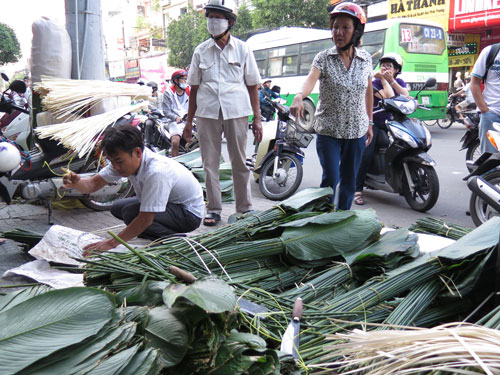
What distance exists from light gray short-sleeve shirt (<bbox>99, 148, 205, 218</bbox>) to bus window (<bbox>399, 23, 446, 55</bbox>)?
11487 mm

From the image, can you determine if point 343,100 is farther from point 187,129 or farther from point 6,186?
point 6,186

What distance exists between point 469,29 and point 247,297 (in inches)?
816

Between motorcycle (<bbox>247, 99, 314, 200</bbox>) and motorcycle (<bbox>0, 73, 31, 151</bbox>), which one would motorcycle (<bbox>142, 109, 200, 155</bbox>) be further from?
motorcycle (<bbox>247, 99, 314, 200</bbox>)

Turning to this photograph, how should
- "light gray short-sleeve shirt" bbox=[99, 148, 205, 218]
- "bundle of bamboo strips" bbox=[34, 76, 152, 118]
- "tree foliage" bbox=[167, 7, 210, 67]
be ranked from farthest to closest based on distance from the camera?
"tree foliage" bbox=[167, 7, 210, 67]
"bundle of bamboo strips" bbox=[34, 76, 152, 118]
"light gray short-sleeve shirt" bbox=[99, 148, 205, 218]

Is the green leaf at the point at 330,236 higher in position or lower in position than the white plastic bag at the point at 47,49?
lower

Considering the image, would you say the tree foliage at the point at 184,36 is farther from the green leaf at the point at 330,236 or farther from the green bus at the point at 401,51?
the green leaf at the point at 330,236

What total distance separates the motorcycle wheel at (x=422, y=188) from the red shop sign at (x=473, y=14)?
15.1 metres

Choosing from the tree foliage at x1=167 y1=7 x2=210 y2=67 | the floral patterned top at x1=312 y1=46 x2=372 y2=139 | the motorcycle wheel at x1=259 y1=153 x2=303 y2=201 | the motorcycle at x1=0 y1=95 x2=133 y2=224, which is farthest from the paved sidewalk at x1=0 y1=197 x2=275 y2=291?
the tree foliage at x1=167 y1=7 x2=210 y2=67

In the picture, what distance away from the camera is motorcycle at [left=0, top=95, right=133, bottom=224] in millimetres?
4477

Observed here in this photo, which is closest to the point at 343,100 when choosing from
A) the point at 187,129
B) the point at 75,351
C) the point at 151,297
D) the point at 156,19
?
the point at 187,129

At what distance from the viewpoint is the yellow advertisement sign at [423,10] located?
1922cm

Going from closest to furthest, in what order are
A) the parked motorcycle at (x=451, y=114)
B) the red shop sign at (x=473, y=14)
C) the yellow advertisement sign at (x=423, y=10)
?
the parked motorcycle at (x=451, y=114) < the red shop sign at (x=473, y=14) < the yellow advertisement sign at (x=423, y=10)

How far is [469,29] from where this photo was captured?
1933cm

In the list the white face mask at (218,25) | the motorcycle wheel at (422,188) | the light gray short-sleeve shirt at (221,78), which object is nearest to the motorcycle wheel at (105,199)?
the light gray short-sleeve shirt at (221,78)
